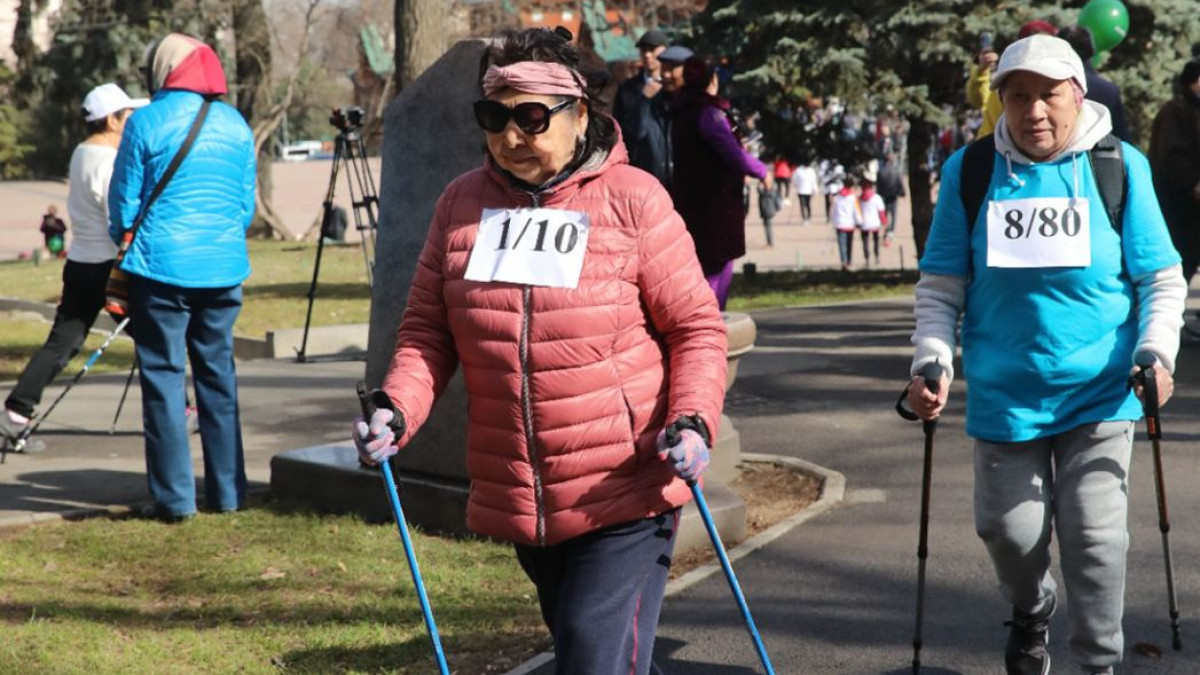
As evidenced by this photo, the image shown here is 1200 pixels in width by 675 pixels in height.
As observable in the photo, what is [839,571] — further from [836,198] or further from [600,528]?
[836,198]

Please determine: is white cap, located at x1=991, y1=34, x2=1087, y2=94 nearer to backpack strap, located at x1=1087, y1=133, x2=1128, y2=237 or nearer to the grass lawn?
backpack strap, located at x1=1087, y1=133, x2=1128, y2=237

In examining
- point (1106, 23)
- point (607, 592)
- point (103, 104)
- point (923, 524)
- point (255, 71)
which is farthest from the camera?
point (255, 71)

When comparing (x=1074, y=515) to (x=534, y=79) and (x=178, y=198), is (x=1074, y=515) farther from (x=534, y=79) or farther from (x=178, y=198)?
(x=178, y=198)

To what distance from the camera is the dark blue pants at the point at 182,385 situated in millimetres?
7094

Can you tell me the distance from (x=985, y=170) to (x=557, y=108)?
136cm

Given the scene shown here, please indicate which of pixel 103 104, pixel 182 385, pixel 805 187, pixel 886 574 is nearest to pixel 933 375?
pixel 886 574

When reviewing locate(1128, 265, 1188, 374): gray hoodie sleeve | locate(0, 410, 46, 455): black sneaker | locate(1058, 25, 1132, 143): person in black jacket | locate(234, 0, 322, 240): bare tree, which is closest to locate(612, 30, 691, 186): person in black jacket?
locate(1058, 25, 1132, 143): person in black jacket

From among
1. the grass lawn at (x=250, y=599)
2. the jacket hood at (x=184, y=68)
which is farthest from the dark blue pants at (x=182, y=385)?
the jacket hood at (x=184, y=68)

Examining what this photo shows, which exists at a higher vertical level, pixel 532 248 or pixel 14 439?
pixel 532 248

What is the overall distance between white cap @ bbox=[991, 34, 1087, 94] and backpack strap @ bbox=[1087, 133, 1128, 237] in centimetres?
18

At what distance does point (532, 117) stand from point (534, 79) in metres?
0.09

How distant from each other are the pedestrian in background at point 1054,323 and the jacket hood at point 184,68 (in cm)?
386

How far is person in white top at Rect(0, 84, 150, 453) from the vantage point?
28.3 ft

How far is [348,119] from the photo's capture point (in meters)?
12.4
